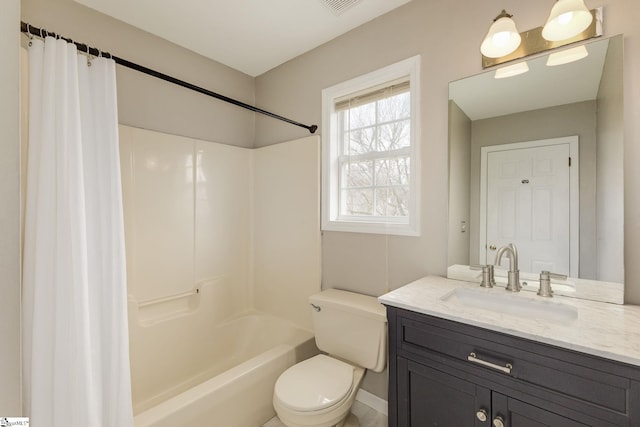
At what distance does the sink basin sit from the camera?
121 cm

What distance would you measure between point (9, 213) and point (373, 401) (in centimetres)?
206

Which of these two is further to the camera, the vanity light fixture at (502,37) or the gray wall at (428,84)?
the vanity light fixture at (502,37)

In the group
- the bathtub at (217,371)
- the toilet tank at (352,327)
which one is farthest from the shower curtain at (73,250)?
the toilet tank at (352,327)

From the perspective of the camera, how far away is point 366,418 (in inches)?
72.9

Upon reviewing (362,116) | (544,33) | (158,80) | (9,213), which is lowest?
(9,213)

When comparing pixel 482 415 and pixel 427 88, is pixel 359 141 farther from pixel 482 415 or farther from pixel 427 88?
pixel 482 415

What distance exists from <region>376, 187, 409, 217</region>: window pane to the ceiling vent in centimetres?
115

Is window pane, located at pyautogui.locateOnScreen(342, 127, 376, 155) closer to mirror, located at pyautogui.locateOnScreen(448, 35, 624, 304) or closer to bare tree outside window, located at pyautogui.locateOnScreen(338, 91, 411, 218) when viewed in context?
bare tree outside window, located at pyautogui.locateOnScreen(338, 91, 411, 218)

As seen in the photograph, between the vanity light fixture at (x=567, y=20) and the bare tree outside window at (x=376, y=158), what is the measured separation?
0.75m

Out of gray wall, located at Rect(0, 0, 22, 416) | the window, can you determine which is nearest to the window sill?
the window

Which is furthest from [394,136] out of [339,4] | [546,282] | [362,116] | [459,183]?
[546,282]

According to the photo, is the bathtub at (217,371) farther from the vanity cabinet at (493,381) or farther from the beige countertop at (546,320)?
the beige countertop at (546,320)

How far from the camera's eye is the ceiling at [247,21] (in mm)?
1769

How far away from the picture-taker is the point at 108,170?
131 centimetres
